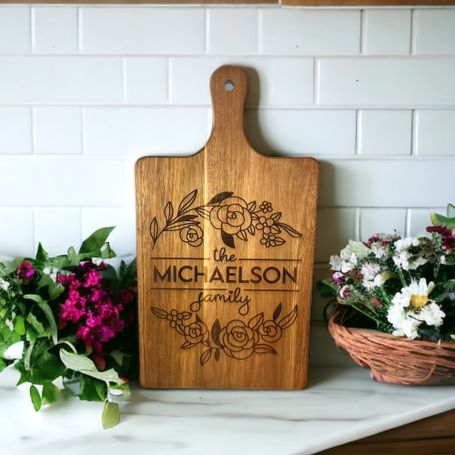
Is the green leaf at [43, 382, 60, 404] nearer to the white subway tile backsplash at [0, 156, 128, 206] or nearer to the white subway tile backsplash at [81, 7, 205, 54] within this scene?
the white subway tile backsplash at [0, 156, 128, 206]

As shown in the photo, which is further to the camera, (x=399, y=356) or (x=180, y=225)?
(x=180, y=225)

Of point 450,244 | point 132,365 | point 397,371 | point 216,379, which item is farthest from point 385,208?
point 132,365

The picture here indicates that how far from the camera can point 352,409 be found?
98cm

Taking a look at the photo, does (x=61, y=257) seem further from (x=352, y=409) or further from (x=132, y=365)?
(x=352, y=409)

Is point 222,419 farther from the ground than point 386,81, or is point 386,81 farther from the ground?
point 386,81

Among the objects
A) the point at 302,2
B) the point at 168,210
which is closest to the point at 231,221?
the point at 168,210

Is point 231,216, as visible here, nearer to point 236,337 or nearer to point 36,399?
point 236,337

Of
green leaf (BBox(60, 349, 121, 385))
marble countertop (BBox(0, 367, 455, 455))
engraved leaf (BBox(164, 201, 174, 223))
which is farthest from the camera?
engraved leaf (BBox(164, 201, 174, 223))

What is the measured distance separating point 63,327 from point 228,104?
0.50 metres

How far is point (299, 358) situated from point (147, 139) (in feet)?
1.66

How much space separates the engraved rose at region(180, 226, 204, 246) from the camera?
3.51 ft

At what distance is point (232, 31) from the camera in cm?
110

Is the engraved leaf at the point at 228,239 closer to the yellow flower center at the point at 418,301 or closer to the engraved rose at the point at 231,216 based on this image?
the engraved rose at the point at 231,216

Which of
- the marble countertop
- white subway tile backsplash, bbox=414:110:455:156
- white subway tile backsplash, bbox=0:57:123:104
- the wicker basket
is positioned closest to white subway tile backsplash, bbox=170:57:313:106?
white subway tile backsplash, bbox=0:57:123:104
